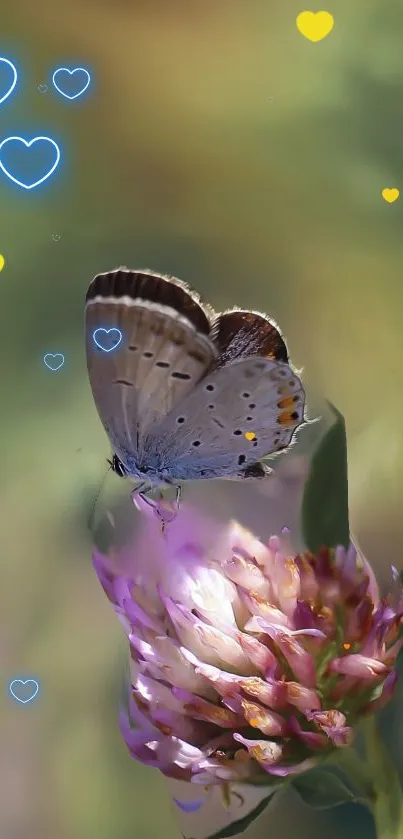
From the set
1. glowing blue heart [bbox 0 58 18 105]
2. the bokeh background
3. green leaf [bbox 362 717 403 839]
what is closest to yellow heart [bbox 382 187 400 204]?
the bokeh background

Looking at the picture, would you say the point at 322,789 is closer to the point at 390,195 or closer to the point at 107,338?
the point at 107,338

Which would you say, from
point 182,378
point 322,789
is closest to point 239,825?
point 322,789

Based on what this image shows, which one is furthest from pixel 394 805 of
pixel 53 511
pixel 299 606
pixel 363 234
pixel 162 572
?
pixel 363 234

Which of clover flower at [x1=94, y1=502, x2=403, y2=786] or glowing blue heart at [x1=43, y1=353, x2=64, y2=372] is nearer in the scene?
clover flower at [x1=94, y1=502, x2=403, y2=786]

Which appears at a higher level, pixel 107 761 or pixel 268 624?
pixel 268 624

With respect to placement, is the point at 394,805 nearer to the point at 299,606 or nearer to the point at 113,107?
the point at 299,606

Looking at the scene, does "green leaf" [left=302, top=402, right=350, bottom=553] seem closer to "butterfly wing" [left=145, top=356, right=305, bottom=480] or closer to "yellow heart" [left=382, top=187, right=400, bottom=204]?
"butterfly wing" [left=145, top=356, right=305, bottom=480]

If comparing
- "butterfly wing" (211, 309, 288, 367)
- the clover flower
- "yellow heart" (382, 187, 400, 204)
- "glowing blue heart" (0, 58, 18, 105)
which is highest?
"yellow heart" (382, 187, 400, 204)

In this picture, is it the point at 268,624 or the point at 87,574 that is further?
the point at 87,574
